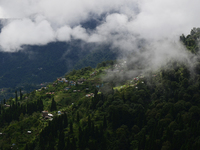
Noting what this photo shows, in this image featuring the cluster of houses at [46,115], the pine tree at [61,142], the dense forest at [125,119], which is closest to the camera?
the dense forest at [125,119]

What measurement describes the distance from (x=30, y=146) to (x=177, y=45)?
8685cm

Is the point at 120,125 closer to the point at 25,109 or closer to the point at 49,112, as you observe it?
the point at 49,112

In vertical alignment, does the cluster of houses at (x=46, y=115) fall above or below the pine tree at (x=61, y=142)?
above

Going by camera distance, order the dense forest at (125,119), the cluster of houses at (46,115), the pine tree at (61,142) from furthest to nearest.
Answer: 1. the cluster of houses at (46,115)
2. the pine tree at (61,142)
3. the dense forest at (125,119)

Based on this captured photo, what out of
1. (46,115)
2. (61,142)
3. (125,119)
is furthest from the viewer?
(46,115)

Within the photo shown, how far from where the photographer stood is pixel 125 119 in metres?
91.1

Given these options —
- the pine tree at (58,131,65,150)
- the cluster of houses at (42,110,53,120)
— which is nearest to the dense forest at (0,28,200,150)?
the pine tree at (58,131,65,150)

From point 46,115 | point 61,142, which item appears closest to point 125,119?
point 61,142

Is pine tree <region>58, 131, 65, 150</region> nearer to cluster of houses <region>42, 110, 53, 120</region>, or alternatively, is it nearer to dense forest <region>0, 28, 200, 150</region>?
dense forest <region>0, 28, 200, 150</region>

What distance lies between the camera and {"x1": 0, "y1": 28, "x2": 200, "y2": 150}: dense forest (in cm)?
7438

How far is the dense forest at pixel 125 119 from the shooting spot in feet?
244

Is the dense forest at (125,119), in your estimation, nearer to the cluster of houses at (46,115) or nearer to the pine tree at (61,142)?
the pine tree at (61,142)

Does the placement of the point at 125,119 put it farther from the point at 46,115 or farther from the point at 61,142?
the point at 46,115

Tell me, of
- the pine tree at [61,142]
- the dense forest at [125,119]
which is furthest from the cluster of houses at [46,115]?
the pine tree at [61,142]
